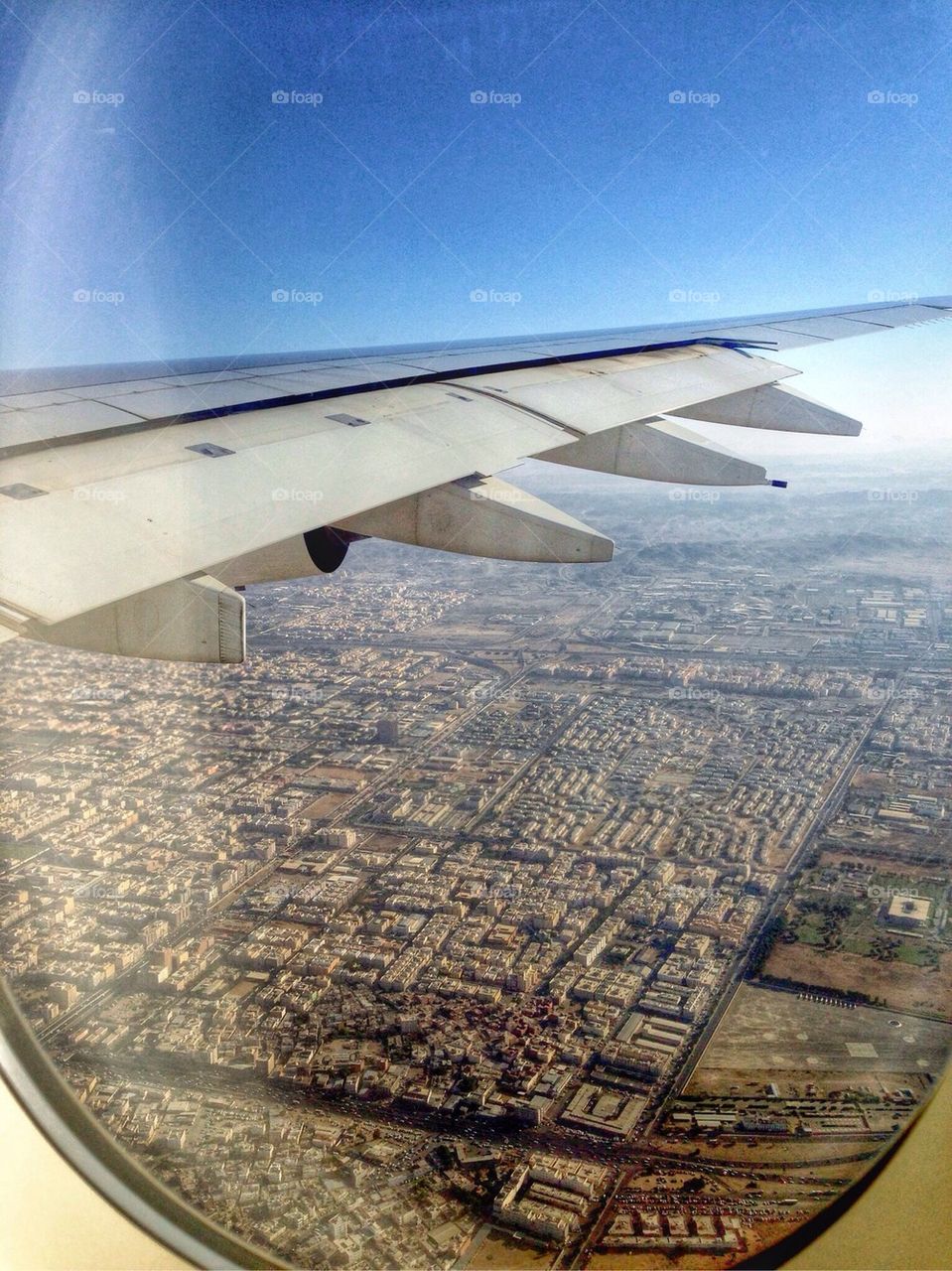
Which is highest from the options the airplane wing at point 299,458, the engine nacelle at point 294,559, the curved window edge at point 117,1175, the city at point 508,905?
the airplane wing at point 299,458

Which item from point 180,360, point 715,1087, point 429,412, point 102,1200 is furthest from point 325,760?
point 102,1200

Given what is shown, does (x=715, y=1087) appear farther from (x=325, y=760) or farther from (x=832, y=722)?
(x=832, y=722)

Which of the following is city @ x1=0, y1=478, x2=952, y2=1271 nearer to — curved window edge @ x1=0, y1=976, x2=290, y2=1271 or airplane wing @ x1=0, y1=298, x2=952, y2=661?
curved window edge @ x1=0, y1=976, x2=290, y2=1271

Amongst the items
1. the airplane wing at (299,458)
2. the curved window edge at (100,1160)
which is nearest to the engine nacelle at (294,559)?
the airplane wing at (299,458)

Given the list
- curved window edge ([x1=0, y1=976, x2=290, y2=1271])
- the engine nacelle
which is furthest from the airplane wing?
curved window edge ([x1=0, y1=976, x2=290, y2=1271])

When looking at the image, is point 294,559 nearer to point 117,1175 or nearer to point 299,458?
point 299,458

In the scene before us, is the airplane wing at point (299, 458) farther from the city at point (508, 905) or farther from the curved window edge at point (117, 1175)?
the city at point (508, 905)

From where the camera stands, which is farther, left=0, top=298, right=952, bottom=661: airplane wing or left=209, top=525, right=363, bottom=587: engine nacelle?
left=209, top=525, right=363, bottom=587: engine nacelle

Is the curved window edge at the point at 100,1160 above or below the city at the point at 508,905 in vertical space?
above

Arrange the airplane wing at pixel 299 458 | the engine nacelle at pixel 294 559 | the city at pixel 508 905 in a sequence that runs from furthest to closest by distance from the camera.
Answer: the city at pixel 508 905 < the engine nacelle at pixel 294 559 < the airplane wing at pixel 299 458
